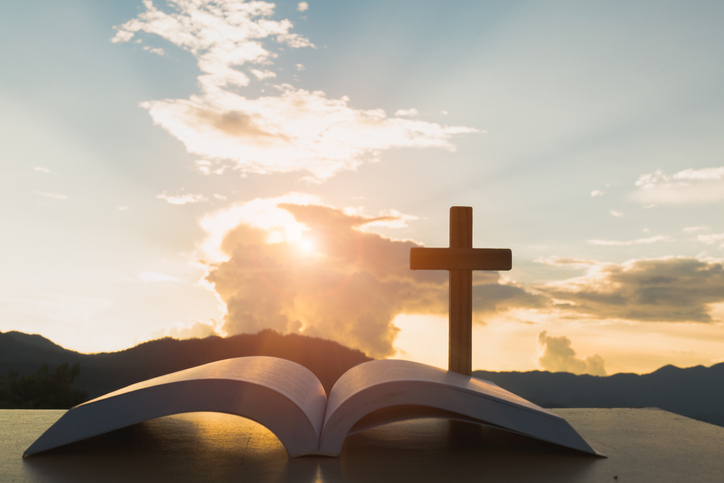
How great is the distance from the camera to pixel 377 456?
5836 millimetres

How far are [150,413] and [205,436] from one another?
163cm

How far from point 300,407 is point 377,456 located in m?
1.17

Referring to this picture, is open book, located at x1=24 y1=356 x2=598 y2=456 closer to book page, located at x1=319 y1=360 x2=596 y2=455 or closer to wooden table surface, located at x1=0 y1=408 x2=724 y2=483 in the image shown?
book page, located at x1=319 y1=360 x2=596 y2=455

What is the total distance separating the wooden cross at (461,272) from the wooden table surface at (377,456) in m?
1.18

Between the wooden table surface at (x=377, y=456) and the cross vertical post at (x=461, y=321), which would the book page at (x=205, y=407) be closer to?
the wooden table surface at (x=377, y=456)

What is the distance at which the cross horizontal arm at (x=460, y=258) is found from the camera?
832 cm

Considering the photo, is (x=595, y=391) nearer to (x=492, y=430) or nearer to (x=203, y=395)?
(x=492, y=430)

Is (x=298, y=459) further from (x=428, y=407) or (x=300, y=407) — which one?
(x=428, y=407)

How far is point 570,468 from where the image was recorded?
5492mm

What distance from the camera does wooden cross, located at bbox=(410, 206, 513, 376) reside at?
833 centimetres

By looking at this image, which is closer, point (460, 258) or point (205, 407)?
point (205, 407)

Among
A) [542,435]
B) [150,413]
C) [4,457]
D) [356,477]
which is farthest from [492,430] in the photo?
[4,457]

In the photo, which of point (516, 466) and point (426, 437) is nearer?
point (516, 466)

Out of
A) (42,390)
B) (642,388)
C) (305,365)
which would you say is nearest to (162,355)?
(305,365)
